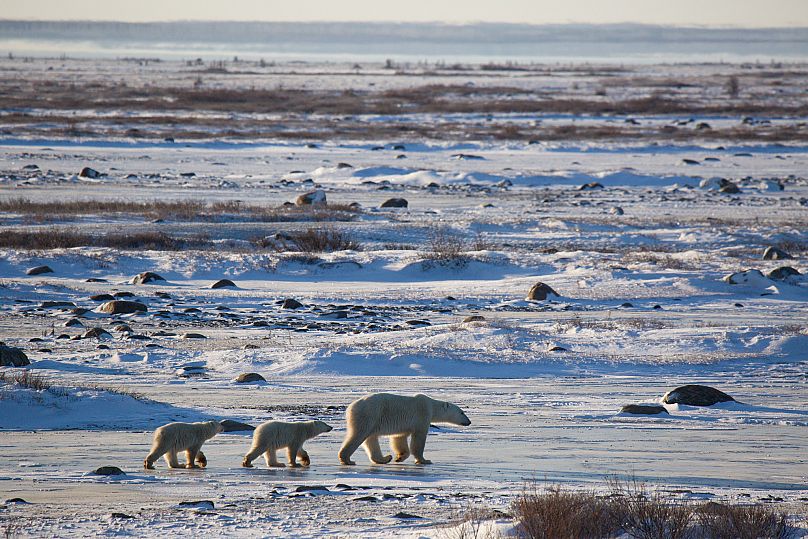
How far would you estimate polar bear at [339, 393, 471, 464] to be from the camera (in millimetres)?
8398

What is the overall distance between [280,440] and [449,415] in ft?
5.32

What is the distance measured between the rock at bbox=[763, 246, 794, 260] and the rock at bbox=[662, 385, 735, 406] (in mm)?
11139

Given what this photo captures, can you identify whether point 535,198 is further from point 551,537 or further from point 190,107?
point 190,107

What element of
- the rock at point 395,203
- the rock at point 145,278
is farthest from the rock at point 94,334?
the rock at point 395,203

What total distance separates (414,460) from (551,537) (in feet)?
10.9

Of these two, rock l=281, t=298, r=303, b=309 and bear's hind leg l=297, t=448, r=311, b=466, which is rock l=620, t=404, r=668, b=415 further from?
rock l=281, t=298, r=303, b=309

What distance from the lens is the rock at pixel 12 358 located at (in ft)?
39.4

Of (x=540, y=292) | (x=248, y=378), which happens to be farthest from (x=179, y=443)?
(x=540, y=292)

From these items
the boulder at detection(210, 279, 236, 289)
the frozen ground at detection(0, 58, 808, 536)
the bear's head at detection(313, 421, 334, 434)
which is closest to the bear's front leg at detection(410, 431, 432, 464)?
the frozen ground at detection(0, 58, 808, 536)

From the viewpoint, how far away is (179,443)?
8141 millimetres

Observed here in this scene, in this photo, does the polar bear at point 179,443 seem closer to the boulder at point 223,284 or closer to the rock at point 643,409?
the rock at point 643,409

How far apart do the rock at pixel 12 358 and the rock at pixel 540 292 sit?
8.30 meters

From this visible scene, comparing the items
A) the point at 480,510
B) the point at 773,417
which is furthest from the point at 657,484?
the point at 773,417

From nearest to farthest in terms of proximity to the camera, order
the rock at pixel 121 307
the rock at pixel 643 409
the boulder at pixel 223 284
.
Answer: the rock at pixel 643 409 → the rock at pixel 121 307 → the boulder at pixel 223 284
